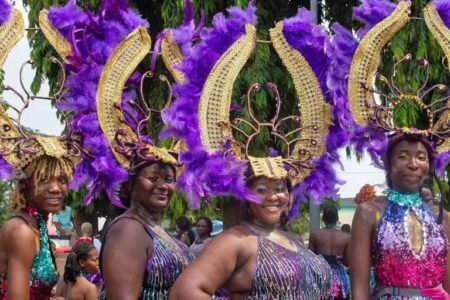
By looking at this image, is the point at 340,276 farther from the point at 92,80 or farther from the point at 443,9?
the point at 92,80

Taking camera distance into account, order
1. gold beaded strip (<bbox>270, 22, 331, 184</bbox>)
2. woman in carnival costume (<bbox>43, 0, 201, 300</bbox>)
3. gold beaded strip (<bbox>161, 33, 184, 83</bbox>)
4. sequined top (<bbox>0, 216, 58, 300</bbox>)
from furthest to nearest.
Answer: gold beaded strip (<bbox>161, 33, 184, 83</bbox>)
gold beaded strip (<bbox>270, 22, 331, 184</bbox>)
sequined top (<bbox>0, 216, 58, 300</bbox>)
woman in carnival costume (<bbox>43, 0, 201, 300</bbox>)

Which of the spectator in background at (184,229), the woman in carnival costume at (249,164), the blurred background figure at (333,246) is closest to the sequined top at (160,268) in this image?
the woman in carnival costume at (249,164)

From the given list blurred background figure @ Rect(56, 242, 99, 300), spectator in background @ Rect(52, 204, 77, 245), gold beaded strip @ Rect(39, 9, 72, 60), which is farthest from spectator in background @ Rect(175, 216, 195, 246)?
gold beaded strip @ Rect(39, 9, 72, 60)

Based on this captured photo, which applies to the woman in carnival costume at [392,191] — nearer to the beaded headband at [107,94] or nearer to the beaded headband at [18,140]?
the beaded headband at [107,94]

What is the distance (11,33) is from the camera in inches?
218

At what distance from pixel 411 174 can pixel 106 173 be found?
1734 millimetres

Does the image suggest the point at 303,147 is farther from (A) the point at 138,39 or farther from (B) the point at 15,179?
(B) the point at 15,179

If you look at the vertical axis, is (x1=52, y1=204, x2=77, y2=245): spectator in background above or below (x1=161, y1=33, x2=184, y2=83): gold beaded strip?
below

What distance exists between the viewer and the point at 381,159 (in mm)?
5438

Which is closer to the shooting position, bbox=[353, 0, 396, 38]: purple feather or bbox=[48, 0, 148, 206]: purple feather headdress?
bbox=[48, 0, 148, 206]: purple feather headdress

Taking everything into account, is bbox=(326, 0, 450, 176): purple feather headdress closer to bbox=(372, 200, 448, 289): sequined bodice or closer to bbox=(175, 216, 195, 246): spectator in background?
bbox=(372, 200, 448, 289): sequined bodice

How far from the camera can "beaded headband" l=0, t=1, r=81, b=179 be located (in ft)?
17.3

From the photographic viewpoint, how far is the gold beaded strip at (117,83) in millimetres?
5355

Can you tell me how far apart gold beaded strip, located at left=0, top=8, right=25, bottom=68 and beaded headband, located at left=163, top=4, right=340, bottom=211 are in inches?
39.7
